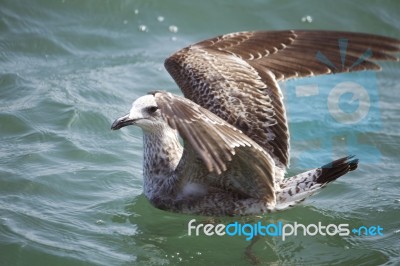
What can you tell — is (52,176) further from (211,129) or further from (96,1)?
(96,1)

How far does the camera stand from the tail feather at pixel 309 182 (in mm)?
5938

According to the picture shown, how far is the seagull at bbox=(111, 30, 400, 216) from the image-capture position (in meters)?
5.98

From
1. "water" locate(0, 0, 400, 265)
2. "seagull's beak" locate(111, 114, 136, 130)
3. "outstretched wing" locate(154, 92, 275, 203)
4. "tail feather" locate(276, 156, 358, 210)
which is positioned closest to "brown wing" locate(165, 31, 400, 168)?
"tail feather" locate(276, 156, 358, 210)

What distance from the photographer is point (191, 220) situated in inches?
255

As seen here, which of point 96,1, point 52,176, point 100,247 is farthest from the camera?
point 96,1

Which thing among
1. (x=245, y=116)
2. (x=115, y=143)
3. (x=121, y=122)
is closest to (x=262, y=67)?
(x=245, y=116)

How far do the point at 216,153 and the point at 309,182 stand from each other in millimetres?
1404

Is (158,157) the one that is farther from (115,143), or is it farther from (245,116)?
(115,143)

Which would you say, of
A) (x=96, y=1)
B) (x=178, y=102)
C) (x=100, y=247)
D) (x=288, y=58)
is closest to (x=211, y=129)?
(x=178, y=102)

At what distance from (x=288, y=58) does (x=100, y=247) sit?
7.82ft

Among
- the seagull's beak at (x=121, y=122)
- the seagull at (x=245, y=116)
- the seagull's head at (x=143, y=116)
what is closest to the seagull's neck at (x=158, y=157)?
the seagull at (x=245, y=116)

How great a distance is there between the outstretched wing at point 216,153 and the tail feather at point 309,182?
122mm

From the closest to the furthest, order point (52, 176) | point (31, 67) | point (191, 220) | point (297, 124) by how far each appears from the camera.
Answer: point (191, 220), point (52, 176), point (297, 124), point (31, 67)

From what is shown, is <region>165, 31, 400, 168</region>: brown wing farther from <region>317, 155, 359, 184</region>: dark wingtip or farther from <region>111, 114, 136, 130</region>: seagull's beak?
<region>111, 114, 136, 130</region>: seagull's beak
